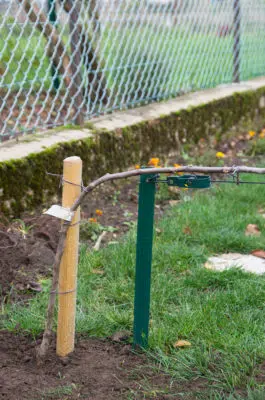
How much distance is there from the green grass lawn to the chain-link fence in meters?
1.17

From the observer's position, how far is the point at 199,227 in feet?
14.3

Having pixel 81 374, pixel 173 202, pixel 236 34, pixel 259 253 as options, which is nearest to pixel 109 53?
pixel 173 202

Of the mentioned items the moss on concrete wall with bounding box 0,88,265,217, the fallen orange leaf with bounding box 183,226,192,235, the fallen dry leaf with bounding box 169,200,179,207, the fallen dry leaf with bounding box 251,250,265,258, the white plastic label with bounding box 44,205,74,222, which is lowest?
the fallen dry leaf with bounding box 251,250,265,258

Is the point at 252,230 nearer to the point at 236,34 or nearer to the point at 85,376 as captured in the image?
the point at 85,376

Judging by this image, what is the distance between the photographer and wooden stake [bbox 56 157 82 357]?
2584 millimetres

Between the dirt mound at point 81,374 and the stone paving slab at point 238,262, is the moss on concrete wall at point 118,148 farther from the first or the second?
the dirt mound at point 81,374

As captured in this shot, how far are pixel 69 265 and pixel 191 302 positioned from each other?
878 mm

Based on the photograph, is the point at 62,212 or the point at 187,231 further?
the point at 187,231

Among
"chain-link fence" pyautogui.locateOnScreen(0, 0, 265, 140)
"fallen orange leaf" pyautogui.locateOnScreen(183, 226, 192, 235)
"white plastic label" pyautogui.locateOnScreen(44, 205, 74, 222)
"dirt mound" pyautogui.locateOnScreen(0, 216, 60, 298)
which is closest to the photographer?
"white plastic label" pyautogui.locateOnScreen(44, 205, 74, 222)

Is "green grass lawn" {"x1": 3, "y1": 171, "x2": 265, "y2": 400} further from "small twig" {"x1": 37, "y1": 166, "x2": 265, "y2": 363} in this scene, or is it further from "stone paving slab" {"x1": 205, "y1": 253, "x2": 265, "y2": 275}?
"small twig" {"x1": 37, "y1": 166, "x2": 265, "y2": 363}

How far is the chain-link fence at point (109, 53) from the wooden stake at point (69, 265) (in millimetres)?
1748

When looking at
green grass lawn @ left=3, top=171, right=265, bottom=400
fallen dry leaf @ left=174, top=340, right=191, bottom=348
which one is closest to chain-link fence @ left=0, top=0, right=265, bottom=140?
green grass lawn @ left=3, top=171, right=265, bottom=400

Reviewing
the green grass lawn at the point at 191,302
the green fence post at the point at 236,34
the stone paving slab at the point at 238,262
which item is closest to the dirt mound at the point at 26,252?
the green grass lawn at the point at 191,302

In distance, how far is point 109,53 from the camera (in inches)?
210
